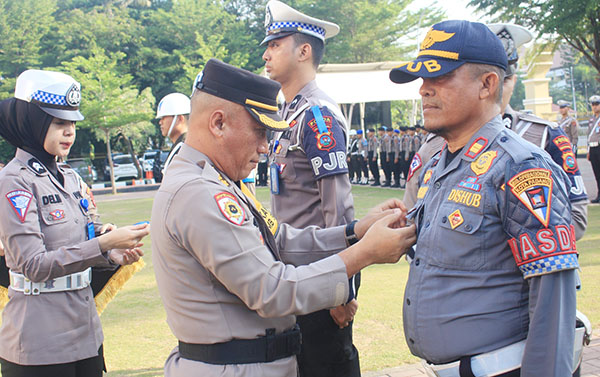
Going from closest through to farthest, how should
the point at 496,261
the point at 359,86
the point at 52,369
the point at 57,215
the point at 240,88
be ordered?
the point at 496,261 < the point at 240,88 < the point at 52,369 < the point at 57,215 < the point at 359,86

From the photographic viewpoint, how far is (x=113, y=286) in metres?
3.51

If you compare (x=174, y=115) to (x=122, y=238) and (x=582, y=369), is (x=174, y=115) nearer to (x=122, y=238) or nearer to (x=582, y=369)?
(x=122, y=238)

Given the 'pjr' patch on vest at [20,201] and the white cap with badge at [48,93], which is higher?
the white cap with badge at [48,93]

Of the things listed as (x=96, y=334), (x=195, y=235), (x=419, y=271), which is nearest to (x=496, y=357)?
(x=419, y=271)

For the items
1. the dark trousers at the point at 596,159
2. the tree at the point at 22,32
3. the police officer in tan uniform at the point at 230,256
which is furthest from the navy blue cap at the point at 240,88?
the tree at the point at 22,32

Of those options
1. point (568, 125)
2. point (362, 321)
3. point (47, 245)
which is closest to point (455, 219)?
point (47, 245)

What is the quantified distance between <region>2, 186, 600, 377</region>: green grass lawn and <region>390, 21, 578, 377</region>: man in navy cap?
2.48 meters

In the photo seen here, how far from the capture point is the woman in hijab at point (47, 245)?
2916 millimetres

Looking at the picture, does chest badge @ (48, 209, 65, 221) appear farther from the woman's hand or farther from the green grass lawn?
the green grass lawn

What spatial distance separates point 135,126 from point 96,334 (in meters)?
32.8

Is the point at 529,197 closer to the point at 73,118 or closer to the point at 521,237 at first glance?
the point at 521,237

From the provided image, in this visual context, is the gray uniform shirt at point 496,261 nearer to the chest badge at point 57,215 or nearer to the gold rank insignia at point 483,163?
the gold rank insignia at point 483,163

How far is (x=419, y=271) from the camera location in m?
2.18

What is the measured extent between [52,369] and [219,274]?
5.31 ft
